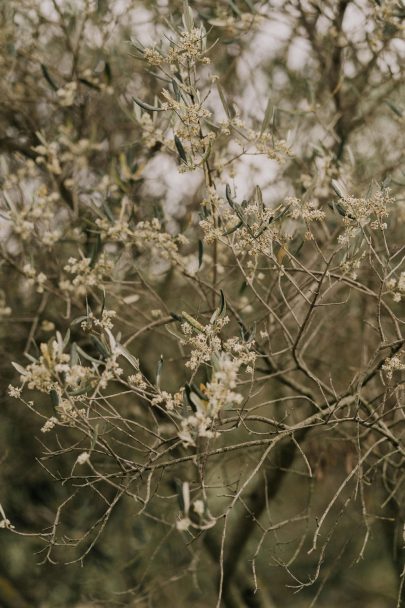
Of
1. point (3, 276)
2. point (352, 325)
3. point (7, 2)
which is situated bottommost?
point (352, 325)

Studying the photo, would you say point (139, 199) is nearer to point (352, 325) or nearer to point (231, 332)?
point (231, 332)

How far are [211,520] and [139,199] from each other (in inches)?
159

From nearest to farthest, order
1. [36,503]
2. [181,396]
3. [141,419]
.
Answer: [181,396] < [141,419] < [36,503]

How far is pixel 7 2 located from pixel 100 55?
88 cm

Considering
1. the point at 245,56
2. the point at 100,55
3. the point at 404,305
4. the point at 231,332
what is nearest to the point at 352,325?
the point at 404,305

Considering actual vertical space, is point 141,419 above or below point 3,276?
below

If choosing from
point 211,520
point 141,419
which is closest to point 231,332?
point 141,419

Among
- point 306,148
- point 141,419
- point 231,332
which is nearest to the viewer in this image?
point 231,332

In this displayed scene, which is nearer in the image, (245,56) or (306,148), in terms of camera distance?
(306,148)

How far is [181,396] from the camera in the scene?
2256mm

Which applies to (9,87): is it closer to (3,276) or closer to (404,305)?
(3,276)

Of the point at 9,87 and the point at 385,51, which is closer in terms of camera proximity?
the point at 385,51

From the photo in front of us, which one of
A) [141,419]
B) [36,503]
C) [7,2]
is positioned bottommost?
[36,503]

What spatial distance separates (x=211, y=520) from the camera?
1.89m
